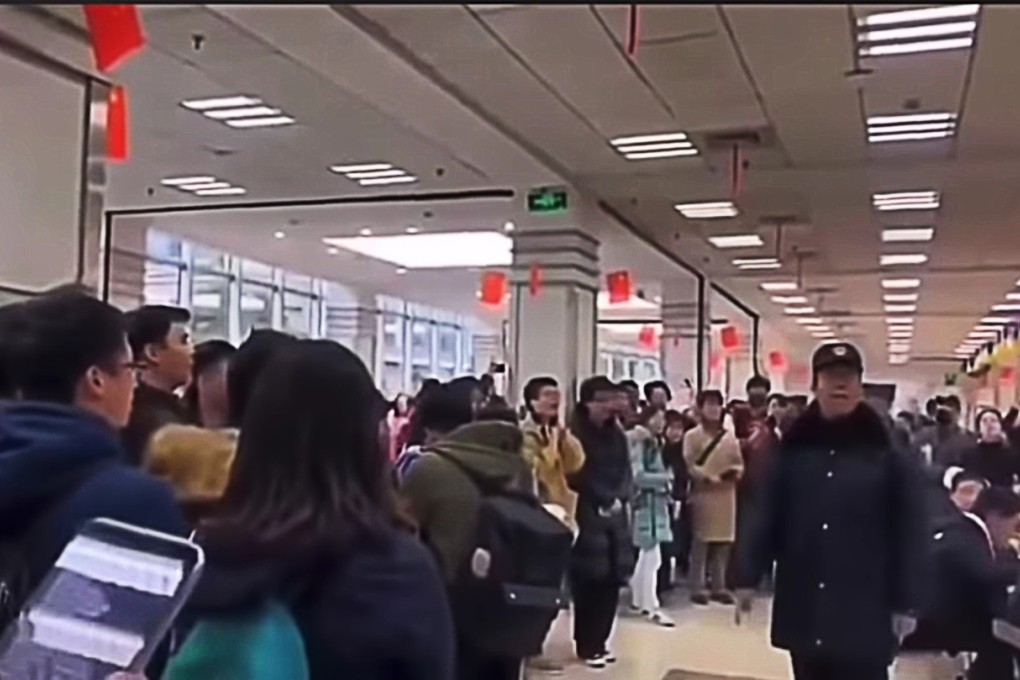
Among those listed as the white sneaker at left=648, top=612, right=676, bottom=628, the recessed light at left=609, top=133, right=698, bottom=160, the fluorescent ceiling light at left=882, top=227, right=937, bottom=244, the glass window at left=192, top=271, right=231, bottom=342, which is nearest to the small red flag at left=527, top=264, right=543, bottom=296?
the recessed light at left=609, top=133, right=698, bottom=160

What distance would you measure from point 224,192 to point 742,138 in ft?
17.0

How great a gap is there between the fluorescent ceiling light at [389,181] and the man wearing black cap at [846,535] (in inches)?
284

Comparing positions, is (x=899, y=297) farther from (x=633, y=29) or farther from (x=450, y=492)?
(x=450, y=492)

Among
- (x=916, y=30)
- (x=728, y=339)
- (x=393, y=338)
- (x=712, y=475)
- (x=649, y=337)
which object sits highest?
(x=916, y=30)

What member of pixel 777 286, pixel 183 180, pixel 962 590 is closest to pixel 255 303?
pixel 183 180

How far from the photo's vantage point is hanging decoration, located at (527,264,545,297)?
38.1ft

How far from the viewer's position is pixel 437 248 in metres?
15.8

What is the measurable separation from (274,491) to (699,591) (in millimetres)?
8754

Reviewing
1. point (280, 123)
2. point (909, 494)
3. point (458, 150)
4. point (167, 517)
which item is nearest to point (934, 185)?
point (458, 150)

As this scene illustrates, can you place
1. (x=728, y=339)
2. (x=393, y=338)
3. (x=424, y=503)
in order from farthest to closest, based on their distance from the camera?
(x=393, y=338) → (x=728, y=339) → (x=424, y=503)

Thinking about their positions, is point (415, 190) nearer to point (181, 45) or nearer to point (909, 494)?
point (181, 45)

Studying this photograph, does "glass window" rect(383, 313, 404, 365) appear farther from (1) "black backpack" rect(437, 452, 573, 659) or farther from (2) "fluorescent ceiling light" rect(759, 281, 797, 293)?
(1) "black backpack" rect(437, 452, 573, 659)

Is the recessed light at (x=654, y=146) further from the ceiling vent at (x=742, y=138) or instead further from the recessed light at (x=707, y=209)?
the recessed light at (x=707, y=209)

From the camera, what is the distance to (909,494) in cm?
407
